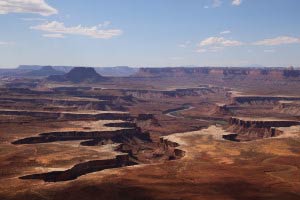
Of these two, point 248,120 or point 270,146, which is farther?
point 248,120

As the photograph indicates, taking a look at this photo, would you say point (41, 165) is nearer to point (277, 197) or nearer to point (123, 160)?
point (123, 160)

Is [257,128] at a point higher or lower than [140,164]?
higher

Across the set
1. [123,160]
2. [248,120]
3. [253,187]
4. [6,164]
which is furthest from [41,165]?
[248,120]

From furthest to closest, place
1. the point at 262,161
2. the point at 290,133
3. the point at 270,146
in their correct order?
the point at 290,133 → the point at 270,146 → the point at 262,161

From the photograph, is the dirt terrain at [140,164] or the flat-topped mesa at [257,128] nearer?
the dirt terrain at [140,164]

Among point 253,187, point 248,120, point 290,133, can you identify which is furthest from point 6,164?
point 248,120

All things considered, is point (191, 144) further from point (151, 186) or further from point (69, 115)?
point (69, 115)

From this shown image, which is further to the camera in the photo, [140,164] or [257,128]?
[257,128]

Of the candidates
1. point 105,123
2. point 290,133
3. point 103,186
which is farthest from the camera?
point 105,123

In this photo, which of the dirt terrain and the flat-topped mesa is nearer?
the dirt terrain
